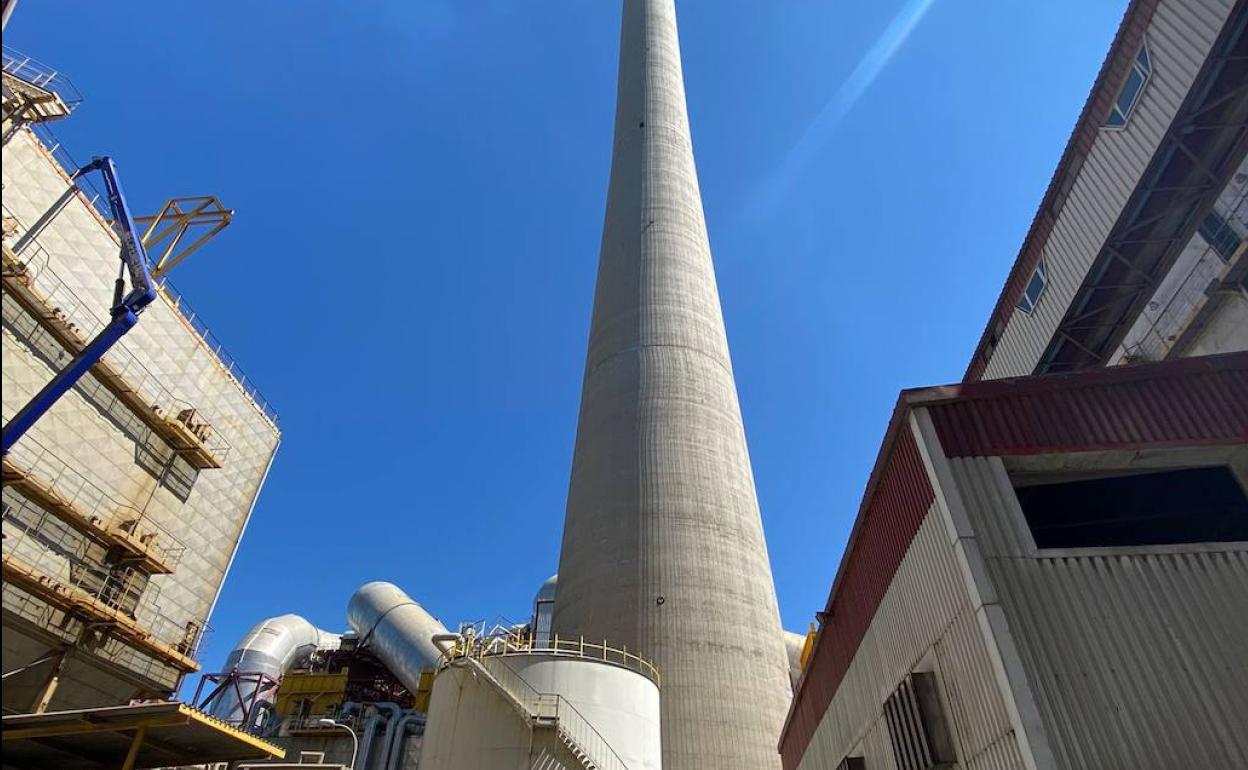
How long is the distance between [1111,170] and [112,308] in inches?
977

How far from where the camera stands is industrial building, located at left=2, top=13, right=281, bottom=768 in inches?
717

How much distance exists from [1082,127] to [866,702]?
14.5m

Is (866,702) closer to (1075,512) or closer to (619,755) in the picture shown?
(1075,512)

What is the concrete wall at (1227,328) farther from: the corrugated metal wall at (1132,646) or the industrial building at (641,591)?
the industrial building at (641,591)

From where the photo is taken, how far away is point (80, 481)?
66.2 ft

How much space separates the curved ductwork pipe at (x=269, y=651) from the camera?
160ft

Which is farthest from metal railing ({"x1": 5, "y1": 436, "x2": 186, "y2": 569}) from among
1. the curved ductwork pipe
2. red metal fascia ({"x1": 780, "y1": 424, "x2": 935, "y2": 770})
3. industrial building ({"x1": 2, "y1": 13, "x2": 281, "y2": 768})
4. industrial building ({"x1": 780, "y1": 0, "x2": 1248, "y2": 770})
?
the curved ductwork pipe

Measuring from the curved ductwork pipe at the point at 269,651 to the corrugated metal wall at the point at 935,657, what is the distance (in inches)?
1774

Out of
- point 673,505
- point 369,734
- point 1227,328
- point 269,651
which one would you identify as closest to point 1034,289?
point 1227,328

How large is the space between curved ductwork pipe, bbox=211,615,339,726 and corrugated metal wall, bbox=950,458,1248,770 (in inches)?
1946

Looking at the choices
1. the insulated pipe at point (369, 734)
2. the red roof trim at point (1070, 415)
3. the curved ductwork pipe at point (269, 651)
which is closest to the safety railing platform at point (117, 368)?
the insulated pipe at point (369, 734)

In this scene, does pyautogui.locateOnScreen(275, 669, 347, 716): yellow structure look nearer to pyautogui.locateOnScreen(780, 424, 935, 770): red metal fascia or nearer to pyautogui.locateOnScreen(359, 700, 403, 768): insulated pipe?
pyautogui.locateOnScreen(359, 700, 403, 768): insulated pipe

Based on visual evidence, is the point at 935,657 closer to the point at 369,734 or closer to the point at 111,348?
the point at 111,348

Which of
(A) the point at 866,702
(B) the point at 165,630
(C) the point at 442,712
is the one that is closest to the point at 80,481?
(B) the point at 165,630
